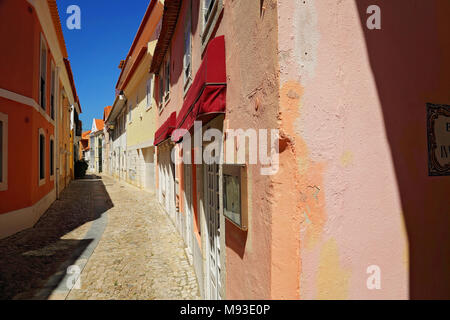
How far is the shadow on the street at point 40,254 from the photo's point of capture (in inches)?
170

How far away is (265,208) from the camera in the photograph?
6.51 ft

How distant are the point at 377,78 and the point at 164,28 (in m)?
7.82

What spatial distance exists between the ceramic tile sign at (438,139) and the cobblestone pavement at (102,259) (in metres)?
4.20

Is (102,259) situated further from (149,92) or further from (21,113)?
(149,92)

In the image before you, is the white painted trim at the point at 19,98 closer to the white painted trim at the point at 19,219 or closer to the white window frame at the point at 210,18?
the white painted trim at the point at 19,219

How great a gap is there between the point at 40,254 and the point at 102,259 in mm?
1317

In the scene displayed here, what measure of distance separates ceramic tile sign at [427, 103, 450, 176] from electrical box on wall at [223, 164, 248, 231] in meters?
1.69

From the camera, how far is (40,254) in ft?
18.7

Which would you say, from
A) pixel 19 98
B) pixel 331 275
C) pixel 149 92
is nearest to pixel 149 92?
pixel 149 92
